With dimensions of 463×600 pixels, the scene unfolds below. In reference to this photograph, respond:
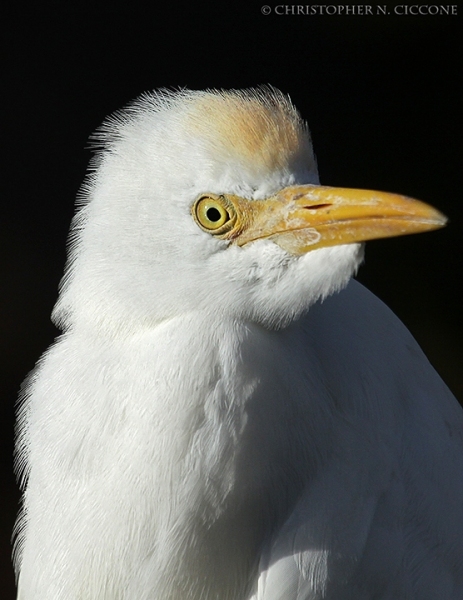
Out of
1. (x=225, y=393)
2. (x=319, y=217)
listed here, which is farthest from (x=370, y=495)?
(x=319, y=217)

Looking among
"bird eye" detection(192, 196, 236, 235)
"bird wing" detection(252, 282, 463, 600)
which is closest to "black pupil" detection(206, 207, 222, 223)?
"bird eye" detection(192, 196, 236, 235)

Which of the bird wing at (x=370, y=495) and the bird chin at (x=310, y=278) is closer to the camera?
the bird chin at (x=310, y=278)

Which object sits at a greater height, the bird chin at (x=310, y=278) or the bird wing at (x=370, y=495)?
the bird chin at (x=310, y=278)


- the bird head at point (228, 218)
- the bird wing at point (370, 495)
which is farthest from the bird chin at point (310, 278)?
the bird wing at point (370, 495)

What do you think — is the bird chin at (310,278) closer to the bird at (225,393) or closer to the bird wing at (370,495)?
the bird at (225,393)

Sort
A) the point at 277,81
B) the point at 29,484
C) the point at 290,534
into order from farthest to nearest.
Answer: the point at 277,81 → the point at 29,484 → the point at 290,534

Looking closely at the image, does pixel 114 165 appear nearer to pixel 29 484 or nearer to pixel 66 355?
pixel 66 355

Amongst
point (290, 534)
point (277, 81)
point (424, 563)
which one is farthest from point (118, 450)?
point (277, 81)
